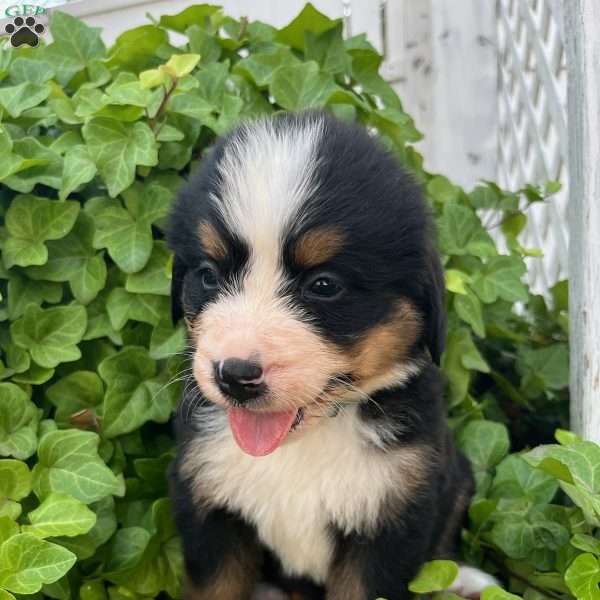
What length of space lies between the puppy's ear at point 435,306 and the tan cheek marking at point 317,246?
0.26 metres

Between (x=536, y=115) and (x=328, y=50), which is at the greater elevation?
(x=328, y=50)

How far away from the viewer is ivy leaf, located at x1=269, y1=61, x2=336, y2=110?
303 centimetres

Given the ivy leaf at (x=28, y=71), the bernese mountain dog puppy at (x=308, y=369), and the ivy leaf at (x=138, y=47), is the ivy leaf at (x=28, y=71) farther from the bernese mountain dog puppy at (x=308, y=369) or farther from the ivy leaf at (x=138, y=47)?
the bernese mountain dog puppy at (x=308, y=369)

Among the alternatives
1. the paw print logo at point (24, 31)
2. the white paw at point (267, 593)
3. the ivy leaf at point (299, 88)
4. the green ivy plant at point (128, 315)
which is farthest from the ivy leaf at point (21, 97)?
the white paw at point (267, 593)

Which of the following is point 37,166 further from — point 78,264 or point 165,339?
point 165,339

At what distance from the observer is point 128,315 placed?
285 centimetres

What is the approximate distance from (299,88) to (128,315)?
826mm

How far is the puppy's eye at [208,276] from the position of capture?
88.0 inches

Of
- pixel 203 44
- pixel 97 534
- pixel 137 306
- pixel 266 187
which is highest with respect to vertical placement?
pixel 203 44

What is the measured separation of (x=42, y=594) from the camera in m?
2.61

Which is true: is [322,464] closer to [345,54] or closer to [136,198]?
[136,198]

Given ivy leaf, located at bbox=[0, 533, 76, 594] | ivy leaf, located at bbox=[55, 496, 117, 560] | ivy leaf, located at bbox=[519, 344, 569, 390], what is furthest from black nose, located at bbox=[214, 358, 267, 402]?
ivy leaf, located at bbox=[519, 344, 569, 390]

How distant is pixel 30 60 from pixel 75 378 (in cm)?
94

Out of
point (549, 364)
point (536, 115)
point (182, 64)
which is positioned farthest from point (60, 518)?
point (536, 115)
